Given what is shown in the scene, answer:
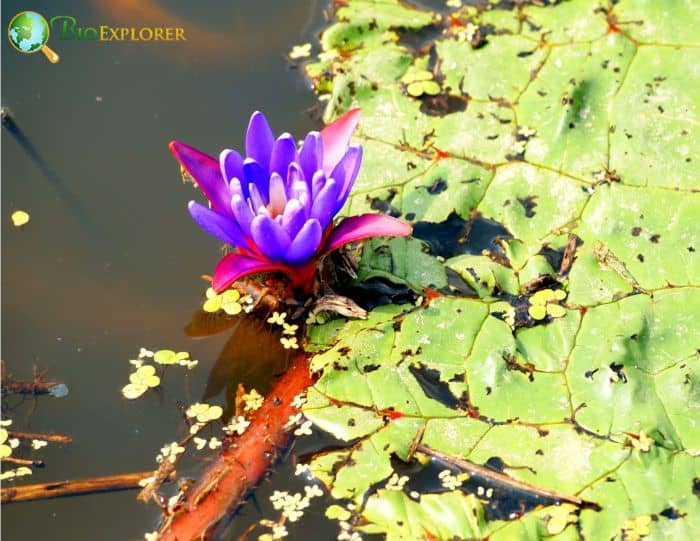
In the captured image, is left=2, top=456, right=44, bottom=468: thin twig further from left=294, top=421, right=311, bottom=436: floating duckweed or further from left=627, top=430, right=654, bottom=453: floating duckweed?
left=627, top=430, right=654, bottom=453: floating duckweed

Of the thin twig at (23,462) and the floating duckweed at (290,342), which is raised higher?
the floating duckweed at (290,342)

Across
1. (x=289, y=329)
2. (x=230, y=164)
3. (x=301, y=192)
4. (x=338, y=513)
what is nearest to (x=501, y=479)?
(x=338, y=513)

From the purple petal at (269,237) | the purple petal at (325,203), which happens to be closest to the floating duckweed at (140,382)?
the purple petal at (269,237)

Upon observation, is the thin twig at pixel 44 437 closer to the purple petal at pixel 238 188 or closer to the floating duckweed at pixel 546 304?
the purple petal at pixel 238 188

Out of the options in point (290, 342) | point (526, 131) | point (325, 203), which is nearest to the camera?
point (325, 203)

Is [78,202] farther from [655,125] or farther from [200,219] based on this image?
[655,125]

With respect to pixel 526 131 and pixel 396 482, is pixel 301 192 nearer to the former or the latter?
pixel 396 482
